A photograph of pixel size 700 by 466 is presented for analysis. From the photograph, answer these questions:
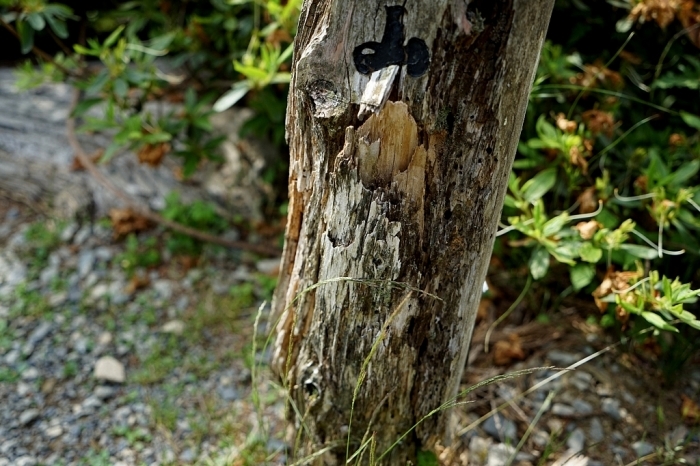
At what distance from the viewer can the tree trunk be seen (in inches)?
47.8

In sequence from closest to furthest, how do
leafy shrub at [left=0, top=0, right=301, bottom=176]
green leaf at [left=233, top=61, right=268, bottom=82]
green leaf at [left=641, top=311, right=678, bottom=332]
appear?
green leaf at [left=641, top=311, right=678, bottom=332] → green leaf at [left=233, top=61, right=268, bottom=82] → leafy shrub at [left=0, top=0, right=301, bottom=176]

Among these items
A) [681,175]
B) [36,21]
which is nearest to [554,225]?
[681,175]

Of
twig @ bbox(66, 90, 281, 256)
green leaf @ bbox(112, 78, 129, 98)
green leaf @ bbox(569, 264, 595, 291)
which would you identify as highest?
green leaf @ bbox(112, 78, 129, 98)

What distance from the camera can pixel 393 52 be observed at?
47.8 inches

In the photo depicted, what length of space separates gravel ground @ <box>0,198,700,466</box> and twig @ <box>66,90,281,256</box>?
80mm

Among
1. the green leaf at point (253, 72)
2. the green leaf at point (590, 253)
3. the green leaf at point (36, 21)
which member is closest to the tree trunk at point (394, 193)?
the green leaf at point (590, 253)

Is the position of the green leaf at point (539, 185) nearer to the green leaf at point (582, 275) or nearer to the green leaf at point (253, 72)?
the green leaf at point (582, 275)

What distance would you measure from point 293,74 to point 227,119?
2.01m

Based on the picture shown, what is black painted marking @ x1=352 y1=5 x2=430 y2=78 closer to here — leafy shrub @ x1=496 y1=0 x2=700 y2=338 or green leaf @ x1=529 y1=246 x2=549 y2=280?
leafy shrub @ x1=496 y1=0 x2=700 y2=338

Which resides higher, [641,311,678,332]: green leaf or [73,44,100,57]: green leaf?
[73,44,100,57]: green leaf

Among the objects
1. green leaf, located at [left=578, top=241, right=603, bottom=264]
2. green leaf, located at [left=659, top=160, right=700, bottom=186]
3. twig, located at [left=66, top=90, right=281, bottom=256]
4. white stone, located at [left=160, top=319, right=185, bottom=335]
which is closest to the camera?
green leaf, located at [left=578, top=241, right=603, bottom=264]

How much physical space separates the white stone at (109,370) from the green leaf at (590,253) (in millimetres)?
1801

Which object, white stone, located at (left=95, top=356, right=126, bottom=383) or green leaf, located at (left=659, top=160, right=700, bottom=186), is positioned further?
white stone, located at (left=95, top=356, right=126, bottom=383)

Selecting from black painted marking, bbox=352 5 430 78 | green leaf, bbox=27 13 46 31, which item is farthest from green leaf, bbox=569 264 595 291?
green leaf, bbox=27 13 46 31
